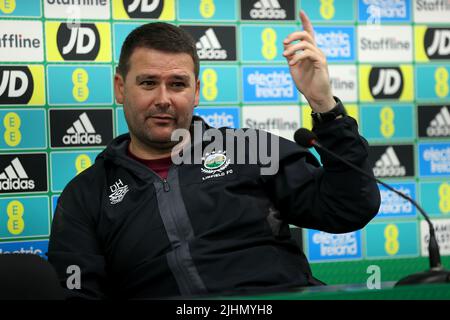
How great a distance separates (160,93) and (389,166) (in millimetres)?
1216

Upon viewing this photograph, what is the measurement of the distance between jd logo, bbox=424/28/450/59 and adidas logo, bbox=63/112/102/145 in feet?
4.63

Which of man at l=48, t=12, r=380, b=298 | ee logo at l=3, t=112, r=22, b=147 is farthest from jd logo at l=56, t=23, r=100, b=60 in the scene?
man at l=48, t=12, r=380, b=298

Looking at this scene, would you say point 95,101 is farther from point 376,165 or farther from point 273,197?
point 376,165

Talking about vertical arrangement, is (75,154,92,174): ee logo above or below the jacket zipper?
above

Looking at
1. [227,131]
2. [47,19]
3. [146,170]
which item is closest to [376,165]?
[227,131]

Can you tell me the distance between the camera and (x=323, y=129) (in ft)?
4.60

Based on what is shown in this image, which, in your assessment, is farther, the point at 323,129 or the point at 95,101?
the point at 95,101

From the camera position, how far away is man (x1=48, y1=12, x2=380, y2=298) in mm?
1441

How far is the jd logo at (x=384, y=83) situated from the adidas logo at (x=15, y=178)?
1.39 meters

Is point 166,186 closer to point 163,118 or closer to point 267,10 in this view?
point 163,118

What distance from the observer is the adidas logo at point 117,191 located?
62.7 inches

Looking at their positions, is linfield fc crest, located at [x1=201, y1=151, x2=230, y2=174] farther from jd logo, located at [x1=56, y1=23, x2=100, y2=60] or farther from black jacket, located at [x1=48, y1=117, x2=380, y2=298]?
jd logo, located at [x1=56, y1=23, x2=100, y2=60]

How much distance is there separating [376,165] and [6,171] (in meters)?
1.43

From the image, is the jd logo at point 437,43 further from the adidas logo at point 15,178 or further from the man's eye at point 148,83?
the adidas logo at point 15,178
